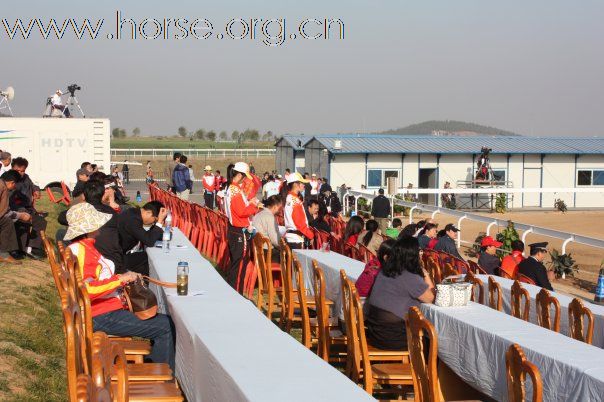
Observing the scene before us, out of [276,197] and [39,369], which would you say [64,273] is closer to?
[39,369]

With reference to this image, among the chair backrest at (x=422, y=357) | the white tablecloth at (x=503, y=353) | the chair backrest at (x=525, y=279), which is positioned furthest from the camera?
the chair backrest at (x=525, y=279)

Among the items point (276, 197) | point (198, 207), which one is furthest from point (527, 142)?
point (276, 197)

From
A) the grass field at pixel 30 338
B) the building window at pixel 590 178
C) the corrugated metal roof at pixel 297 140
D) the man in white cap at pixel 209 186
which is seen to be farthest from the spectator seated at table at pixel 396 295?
the building window at pixel 590 178

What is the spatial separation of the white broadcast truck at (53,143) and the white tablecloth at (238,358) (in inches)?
918

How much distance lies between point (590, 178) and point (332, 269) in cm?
3563

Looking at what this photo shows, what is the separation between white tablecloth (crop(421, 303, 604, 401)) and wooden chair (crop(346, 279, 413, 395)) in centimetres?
35

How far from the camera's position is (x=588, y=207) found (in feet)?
132

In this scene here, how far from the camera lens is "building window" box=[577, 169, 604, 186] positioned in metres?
42.4

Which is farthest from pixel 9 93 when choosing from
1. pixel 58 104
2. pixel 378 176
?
pixel 378 176

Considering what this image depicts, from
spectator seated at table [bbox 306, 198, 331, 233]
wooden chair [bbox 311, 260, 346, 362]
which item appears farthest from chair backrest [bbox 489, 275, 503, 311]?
spectator seated at table [bbox 306, 198, 331, 233]

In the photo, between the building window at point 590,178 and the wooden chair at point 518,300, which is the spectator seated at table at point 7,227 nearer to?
the wooden chair at point 518,300

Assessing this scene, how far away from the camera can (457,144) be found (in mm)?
41906

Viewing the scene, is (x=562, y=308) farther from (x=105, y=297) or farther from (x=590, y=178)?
(x=590, y=178)

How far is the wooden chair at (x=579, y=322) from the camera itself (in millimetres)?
6957
